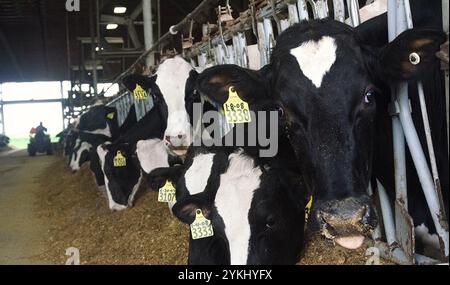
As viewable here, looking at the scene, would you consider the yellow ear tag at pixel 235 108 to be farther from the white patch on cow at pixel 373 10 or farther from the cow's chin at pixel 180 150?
the cow's chin at pixel 180 150

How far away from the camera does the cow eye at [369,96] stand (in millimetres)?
2488

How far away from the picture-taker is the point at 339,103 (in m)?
2.43

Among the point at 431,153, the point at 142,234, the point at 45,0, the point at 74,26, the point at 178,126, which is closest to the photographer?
the point at 431,153

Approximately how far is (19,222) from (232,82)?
20.1 feet

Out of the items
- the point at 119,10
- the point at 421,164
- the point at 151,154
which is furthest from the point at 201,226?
the point at 119,10

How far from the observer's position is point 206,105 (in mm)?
5082

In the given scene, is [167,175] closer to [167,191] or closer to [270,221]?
[167,191]

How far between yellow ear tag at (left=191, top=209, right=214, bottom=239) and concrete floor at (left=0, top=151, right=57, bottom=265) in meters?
3.29

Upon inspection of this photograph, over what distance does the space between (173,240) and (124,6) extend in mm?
8769

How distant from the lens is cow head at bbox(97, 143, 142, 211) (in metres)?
7.41

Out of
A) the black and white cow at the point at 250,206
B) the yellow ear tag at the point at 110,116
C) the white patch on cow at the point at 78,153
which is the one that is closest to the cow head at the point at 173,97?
the black and white cow at the point at 250,206

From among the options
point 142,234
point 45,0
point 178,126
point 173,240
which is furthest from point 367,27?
point 45,0
